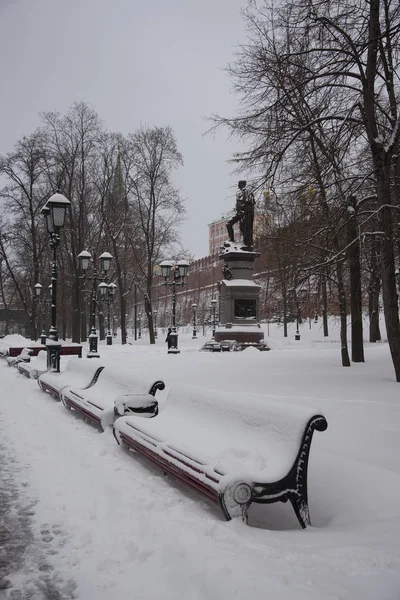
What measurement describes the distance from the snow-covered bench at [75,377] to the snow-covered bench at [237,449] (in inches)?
157

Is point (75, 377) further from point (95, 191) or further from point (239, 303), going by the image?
point (95, 191)

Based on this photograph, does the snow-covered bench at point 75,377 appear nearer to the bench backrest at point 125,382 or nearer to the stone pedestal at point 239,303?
the bench backrest at point 125,382

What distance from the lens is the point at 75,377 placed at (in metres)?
10.1

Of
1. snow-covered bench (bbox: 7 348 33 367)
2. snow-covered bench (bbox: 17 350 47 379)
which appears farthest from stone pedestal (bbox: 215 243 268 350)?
snow-covered bench (bbox: 17 350 47 379)

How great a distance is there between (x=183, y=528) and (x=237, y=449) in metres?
0.77

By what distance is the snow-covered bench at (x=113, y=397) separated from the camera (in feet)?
21.6

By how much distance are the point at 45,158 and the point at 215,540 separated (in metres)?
32.9

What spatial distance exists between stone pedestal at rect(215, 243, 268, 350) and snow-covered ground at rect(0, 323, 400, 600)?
58.1ft

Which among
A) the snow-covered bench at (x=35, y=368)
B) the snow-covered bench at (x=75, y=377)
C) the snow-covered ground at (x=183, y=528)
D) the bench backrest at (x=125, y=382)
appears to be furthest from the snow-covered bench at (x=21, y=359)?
the snow-covered ground at (x=183, y=528)

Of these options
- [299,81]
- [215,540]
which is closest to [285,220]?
[299,81]

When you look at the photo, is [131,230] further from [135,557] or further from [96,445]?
[135,557]

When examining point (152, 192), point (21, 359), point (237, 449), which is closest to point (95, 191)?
point (152, 192)

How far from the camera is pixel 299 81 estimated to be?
10.4 m

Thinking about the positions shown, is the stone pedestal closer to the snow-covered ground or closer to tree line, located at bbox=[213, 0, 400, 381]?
tree line, located at bbox=[213, 0, 400, 381]
